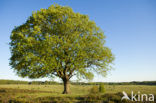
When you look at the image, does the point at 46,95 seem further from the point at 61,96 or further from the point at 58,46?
the point at 58,46

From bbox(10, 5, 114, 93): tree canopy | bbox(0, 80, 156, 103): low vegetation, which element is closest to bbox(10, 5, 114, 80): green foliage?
bbox(10, 5, 114, 93): tree canopy

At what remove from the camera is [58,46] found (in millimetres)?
31000

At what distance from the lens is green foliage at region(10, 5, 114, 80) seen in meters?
29.4

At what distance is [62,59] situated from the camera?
30.6 m

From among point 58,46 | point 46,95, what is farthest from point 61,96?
point 58,46

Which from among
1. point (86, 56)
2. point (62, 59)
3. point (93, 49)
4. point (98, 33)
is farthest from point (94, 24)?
point (62, 59)

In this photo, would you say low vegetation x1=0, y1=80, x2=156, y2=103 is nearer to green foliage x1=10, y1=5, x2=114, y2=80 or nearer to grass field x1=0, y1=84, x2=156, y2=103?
grass field x1=0, y1=84, x2=156, y2=103

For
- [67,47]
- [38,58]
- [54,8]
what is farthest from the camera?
[54,8]

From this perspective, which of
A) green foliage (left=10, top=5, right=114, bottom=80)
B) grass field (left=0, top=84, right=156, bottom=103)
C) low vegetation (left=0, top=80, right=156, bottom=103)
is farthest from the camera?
green foliage (left=10, top=5, right=114, bottom=80)

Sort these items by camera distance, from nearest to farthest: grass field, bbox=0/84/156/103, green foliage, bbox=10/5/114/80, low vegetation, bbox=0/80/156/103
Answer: low vegetation, bbox=0/80/156/103, grass field, bbox=0/84/156/103, green foliage, bbox=10/5/114/80

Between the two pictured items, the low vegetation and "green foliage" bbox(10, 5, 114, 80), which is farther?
"green foliage" bbox(10, 5, 114, 80)

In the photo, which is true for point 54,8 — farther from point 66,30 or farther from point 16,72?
point 16,72

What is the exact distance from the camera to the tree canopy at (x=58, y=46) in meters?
29.4

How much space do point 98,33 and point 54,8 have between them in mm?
10816
